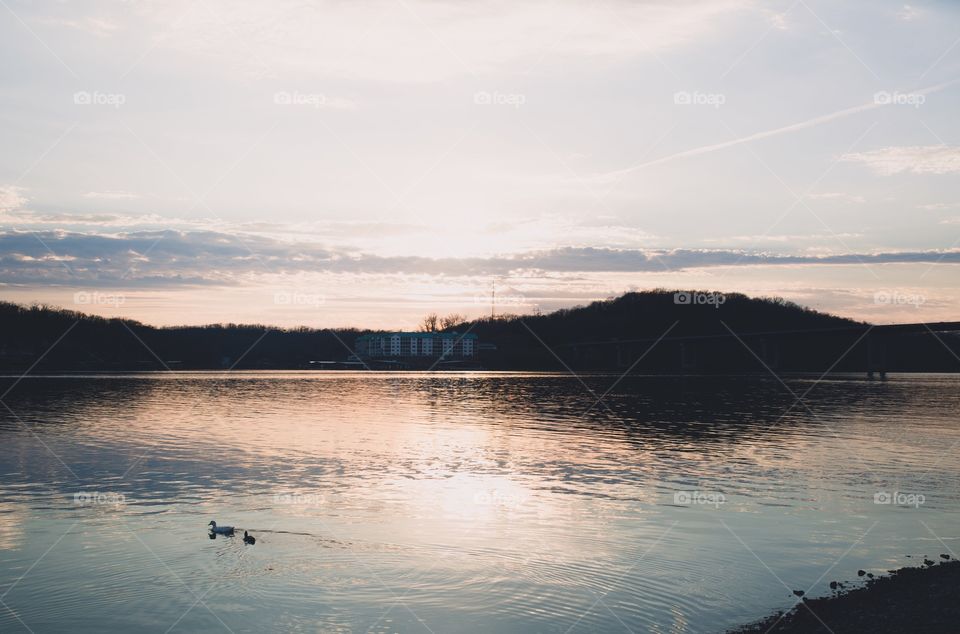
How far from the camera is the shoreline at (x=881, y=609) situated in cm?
1273

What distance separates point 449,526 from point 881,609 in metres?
10.2

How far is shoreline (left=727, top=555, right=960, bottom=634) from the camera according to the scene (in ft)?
41.8

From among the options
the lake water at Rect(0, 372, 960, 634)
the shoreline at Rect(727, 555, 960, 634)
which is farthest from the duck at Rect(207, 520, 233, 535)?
the shoreline at Rect(727, 555, 960, 634)

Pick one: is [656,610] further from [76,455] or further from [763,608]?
[76,455]

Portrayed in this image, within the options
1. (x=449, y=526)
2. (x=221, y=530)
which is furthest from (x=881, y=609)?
(x=221, y=530)

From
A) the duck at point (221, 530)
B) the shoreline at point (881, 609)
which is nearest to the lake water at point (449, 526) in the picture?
the duck at point (221, 530)

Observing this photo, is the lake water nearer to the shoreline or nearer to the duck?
the duck

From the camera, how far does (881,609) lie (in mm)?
13484

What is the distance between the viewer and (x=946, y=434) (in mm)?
46281

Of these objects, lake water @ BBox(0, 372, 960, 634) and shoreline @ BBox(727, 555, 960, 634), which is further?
lake water @ BBox(0, 372, 960, 634)

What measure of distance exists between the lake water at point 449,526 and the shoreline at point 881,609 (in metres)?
0.63

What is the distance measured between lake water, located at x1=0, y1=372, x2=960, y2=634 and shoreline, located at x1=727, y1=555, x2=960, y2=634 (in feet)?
2.07

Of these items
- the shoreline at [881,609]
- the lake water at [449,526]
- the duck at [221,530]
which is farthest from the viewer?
the duck at [221,530]

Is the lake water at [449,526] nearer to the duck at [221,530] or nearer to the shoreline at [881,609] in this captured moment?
the duck at [221,530]
